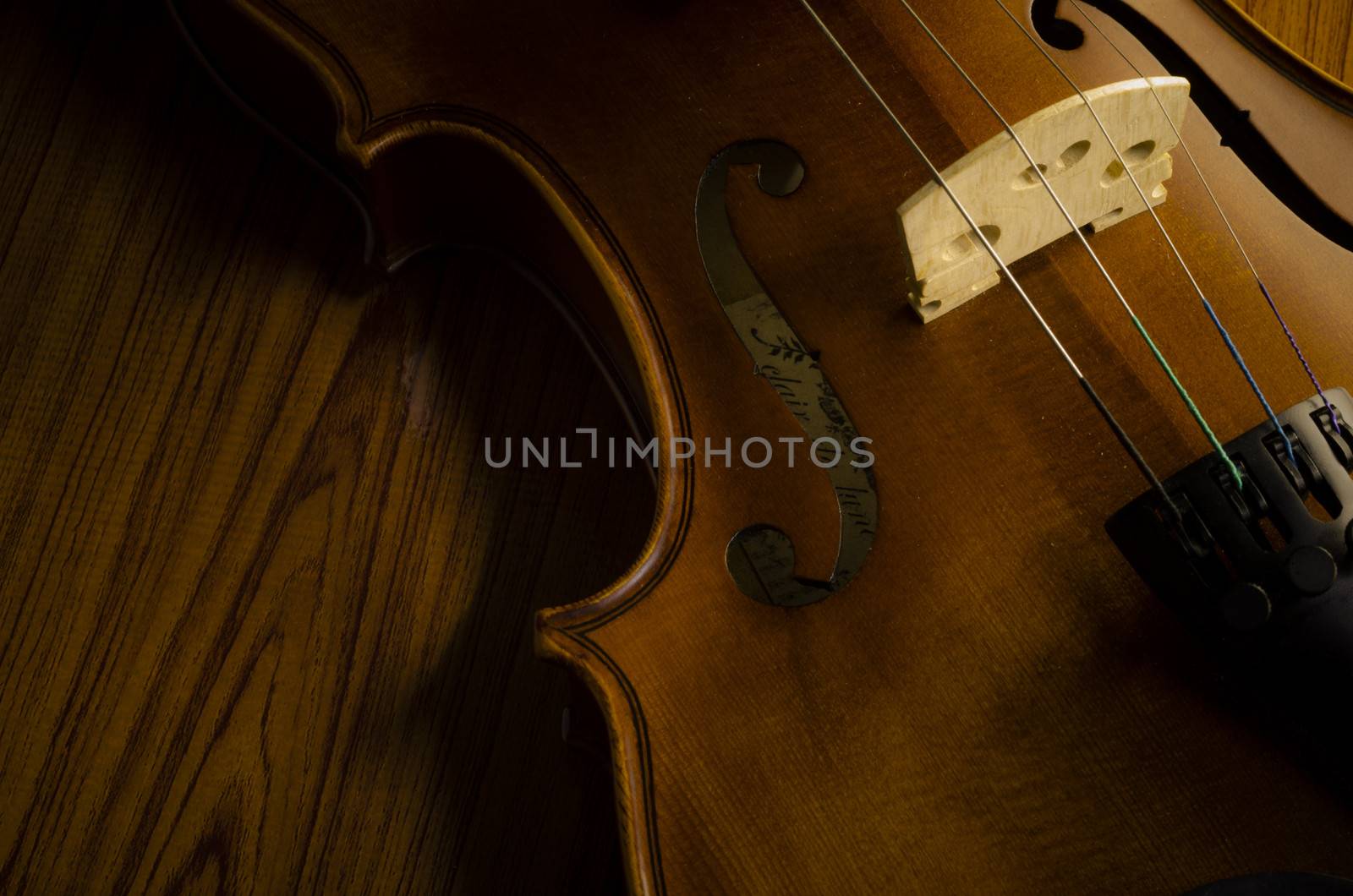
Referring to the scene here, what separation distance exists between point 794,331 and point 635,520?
34 centimetres

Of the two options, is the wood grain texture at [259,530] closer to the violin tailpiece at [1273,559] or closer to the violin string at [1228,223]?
the violin tailpiece at [1273,559]

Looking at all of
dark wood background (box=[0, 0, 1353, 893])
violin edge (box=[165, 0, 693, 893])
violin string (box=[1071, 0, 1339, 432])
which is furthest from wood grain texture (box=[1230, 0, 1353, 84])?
violin edge (box=[165, 0, 693, 893])

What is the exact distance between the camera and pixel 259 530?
1.09 m

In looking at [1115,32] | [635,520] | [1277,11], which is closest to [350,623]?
[635,520]

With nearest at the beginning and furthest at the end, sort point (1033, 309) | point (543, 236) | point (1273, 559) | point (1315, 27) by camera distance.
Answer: point (1273, 559)
point (1033, 309)
point (543, 236)
point (1315, 27)

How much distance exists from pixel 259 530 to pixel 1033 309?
0.77 meters

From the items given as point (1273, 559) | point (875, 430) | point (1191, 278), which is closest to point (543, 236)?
point (875, 430)

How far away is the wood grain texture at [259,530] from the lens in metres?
1.00

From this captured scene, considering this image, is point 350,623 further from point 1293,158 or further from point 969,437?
point 1293,158

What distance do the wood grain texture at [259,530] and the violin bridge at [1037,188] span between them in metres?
0.43

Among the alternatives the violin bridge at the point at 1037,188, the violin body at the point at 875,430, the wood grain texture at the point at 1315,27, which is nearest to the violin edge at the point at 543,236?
the violin body at the point at 875,430

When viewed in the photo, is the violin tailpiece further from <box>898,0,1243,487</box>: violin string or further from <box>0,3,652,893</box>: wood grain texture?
<box>0,3,652,893</box>: wood grain texture

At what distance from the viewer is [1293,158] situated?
2.89ft

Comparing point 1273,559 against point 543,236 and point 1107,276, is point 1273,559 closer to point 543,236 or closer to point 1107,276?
point 1107,276
